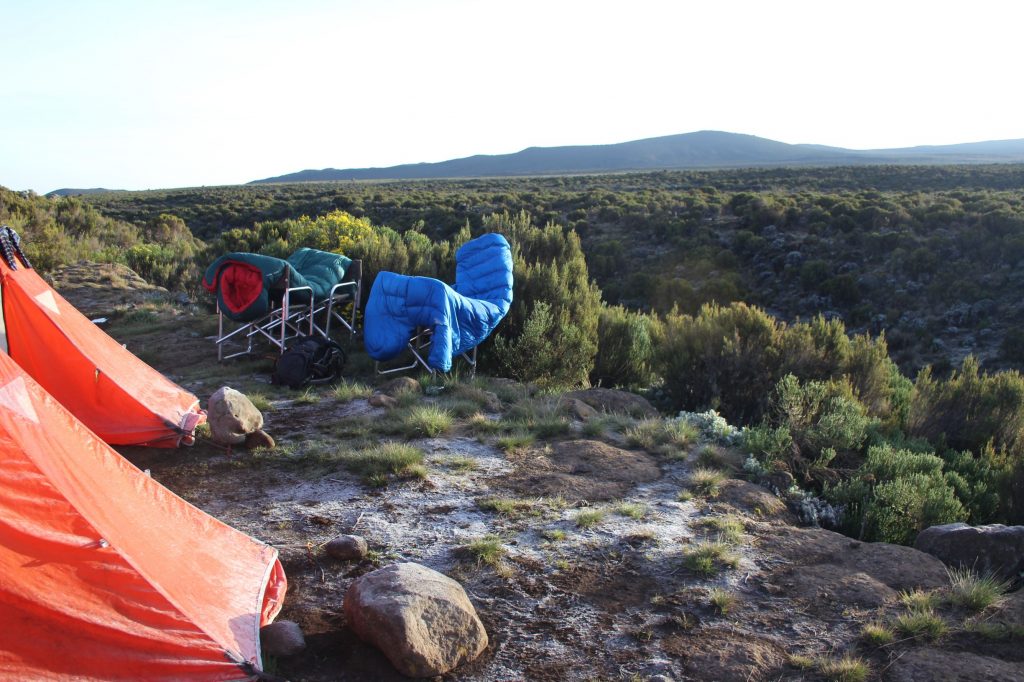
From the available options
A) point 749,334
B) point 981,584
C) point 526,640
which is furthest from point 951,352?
point 526,640

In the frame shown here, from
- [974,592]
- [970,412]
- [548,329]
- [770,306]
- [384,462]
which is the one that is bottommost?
[770,306]

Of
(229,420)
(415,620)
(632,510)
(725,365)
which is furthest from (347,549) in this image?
(725,365)

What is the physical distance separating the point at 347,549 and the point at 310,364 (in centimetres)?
348

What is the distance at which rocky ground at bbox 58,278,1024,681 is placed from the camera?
3.04m

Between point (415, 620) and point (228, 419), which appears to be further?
point (228, 419)

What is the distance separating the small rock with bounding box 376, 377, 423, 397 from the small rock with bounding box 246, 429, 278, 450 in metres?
1.45

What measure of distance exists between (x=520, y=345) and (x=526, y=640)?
16.0 ft

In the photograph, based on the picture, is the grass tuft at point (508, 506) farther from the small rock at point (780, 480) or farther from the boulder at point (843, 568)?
the small rock at point (780, 480)

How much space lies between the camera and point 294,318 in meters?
8.48

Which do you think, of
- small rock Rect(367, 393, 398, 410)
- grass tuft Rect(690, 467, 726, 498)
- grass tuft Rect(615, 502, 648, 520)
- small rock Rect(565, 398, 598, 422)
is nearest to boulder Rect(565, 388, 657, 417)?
small rock Rect(565, 398, 598, 422)

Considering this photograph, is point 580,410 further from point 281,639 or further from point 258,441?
point 281,639

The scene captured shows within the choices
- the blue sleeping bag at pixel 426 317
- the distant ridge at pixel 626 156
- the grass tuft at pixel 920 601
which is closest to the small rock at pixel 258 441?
the blue sleeping bag at pixel 426 317

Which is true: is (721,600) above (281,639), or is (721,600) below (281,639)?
below

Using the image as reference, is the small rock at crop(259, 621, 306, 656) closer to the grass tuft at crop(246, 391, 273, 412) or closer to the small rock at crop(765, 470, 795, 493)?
the small rock at crop(765, 470, 795, 493)
